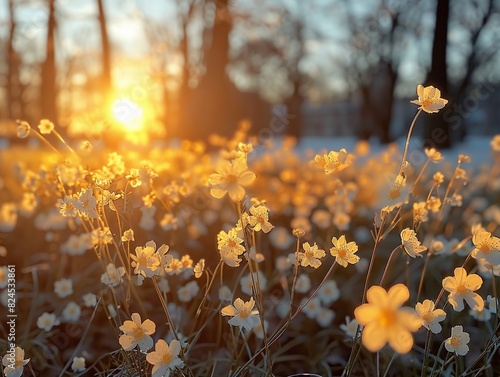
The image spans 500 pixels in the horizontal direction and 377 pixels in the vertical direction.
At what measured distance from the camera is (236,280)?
6.60ft

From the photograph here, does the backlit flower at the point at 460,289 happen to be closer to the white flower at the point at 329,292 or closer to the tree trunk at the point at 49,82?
the white flower at the point at 329,292

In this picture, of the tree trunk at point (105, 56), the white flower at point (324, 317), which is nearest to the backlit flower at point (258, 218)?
the white flower at point (324, 317)

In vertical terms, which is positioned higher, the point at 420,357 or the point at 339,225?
the point at 339,225

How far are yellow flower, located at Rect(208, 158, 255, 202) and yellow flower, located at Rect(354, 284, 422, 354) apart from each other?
17.0 inches

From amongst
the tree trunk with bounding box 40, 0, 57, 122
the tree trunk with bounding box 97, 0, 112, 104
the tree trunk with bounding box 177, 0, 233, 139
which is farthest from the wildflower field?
the tree trunk with bounding box 40, 0, 57, 122

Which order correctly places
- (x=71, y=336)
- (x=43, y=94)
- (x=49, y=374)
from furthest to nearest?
1. (x=43, y=94)
2. (x=71, y=336)
3. (x=49, y=374)

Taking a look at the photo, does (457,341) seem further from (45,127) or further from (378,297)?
(45,127)

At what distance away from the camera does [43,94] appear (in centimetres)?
900

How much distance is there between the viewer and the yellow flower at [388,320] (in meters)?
0.76

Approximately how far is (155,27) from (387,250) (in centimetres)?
1310

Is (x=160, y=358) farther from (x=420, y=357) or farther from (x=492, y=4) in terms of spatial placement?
(x=492, y=4)

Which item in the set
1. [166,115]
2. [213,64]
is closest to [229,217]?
[213,64]

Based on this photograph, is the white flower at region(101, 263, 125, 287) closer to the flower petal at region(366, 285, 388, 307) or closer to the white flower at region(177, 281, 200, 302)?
the white flower at region(177, 281, 200, 302)

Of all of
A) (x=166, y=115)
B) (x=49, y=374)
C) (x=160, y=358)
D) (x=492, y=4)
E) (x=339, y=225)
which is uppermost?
(x=492, y=4)
